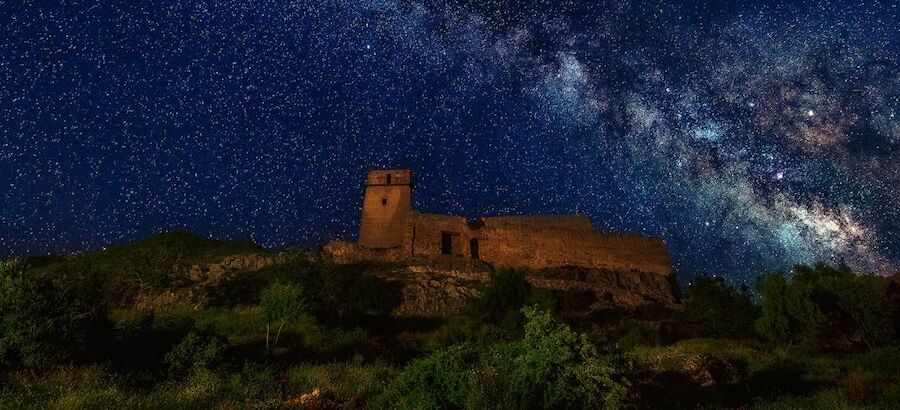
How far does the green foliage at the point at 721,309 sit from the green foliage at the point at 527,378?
18.8m

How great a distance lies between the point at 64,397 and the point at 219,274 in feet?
81.9

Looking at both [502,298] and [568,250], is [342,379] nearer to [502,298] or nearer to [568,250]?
[502,298]

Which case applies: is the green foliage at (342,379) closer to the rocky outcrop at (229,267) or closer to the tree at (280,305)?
the tree at (280,305)

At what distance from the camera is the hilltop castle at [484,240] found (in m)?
37.1

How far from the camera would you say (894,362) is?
1484 centimetres

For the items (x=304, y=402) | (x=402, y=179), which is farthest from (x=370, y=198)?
(x=304, y=402)

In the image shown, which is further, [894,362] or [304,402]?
[894,362]

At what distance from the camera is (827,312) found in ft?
75.8

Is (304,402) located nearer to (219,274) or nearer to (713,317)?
(713,317)

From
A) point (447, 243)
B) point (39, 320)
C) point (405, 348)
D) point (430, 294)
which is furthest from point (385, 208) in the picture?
point (39, 320)

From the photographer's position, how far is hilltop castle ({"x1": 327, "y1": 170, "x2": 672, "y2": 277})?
1460 inches

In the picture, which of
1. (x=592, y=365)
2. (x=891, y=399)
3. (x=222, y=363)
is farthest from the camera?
(x=222, y=363)

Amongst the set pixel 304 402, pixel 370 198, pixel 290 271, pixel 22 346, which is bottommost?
pixel 304 402

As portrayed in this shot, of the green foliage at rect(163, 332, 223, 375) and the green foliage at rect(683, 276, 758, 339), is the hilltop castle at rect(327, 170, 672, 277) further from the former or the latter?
the green foliage at rect(163, 332, 223, 375)
